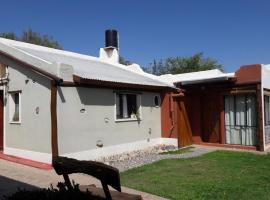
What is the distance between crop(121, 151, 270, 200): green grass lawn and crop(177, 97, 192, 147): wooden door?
3.24 m

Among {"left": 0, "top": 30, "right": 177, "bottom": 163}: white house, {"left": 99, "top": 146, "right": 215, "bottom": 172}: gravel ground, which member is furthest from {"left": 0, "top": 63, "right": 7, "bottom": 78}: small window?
{"left": 99, "top": 146, "right": 215, "bottom": 172}: gravel ground

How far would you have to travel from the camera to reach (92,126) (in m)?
12.6

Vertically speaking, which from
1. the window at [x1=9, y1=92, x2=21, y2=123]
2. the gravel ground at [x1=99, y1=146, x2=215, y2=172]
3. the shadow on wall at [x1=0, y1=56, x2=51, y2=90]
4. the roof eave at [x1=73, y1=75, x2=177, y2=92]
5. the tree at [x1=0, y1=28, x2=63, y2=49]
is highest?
the tree at [x1=0, y1=28, x2=63, y2=49]

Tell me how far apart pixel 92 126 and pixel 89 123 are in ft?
0.67

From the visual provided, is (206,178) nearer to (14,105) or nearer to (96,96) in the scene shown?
(96,96)

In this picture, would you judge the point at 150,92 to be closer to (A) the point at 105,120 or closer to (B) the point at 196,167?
(A) the point at 105,120

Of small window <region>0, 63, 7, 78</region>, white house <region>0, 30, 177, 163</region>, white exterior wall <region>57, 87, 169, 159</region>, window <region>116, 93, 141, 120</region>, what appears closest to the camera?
white house <region>0, 30, 177, 163</region>

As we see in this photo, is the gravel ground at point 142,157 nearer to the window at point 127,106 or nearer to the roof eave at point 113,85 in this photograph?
the window at point 127,106

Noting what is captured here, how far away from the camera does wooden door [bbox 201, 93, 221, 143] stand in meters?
16.5

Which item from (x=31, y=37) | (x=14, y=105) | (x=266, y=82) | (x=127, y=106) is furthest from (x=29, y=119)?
(x=31, y=37)

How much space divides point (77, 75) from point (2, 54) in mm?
3632

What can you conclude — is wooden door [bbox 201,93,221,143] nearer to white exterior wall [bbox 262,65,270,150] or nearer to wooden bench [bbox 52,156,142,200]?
white exterior wall [bbox 262,65,270,150]

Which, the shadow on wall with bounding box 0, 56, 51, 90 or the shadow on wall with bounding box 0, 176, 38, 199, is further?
the shadow on wall with bounding box 0, 56, 51, 90

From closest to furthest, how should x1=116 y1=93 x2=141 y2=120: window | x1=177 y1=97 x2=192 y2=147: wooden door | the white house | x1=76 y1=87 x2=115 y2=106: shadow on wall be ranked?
the white house < x1=76 y1=87 x2=115 y2=106: shadow on wall < x1=116 y1=93 x2=141 y2=120: window < x1=177 y1=97 x2=192 y2=147: wooden door
